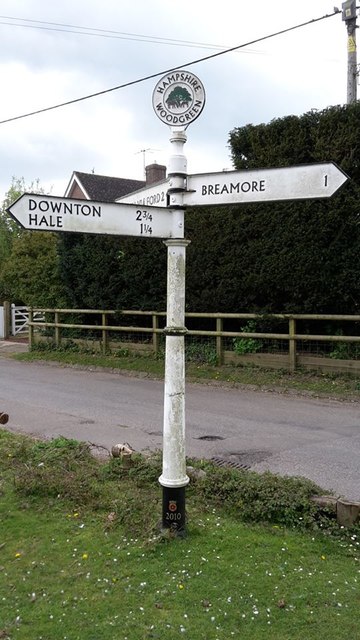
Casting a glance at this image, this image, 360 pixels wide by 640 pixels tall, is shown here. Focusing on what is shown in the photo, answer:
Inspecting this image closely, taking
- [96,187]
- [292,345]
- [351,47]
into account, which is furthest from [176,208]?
[96,187]

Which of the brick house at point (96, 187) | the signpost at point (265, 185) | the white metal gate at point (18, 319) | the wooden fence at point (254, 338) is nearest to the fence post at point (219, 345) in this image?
the wooden fence at point (254, 338)

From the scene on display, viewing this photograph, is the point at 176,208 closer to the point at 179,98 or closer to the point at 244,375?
the point at 179,98

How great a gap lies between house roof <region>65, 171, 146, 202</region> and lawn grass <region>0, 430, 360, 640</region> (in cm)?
2506

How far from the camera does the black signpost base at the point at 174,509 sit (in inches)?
152

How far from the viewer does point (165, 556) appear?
3615 mm

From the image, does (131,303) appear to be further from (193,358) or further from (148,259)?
(193,358)

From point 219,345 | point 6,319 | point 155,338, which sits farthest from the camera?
point 6,319

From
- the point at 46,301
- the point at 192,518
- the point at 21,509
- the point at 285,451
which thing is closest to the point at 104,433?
the point at 285,451

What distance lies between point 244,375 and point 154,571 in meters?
8.24

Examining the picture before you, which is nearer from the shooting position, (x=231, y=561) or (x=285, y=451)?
(x=231, y=561)

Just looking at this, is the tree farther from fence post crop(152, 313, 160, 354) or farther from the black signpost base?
the black signpost base

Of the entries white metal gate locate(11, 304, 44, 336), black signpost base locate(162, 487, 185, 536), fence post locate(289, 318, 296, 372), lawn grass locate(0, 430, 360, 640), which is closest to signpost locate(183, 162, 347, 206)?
black signpost base locate(162, 487, 185, 536)

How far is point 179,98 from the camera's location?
3.82m

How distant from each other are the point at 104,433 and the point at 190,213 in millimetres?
7300
